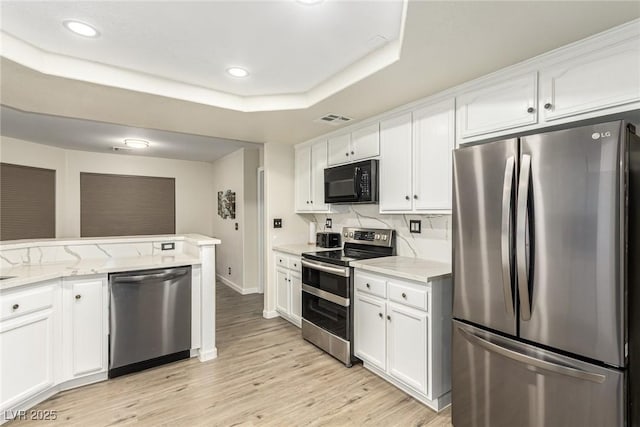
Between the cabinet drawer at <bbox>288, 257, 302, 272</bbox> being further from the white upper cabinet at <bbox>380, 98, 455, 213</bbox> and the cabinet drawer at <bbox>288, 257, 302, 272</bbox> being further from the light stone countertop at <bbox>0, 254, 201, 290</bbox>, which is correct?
the white upper cabinet at <bbox>380, 98, 455, 213</bbox>

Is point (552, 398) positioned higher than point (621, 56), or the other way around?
point (621, 56)

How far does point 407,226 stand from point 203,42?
2.27 meters

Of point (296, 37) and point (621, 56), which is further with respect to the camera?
point (296, 37)

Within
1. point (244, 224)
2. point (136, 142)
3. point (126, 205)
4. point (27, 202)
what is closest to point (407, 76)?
point (244, 224)

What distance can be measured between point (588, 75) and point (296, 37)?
1652 mm

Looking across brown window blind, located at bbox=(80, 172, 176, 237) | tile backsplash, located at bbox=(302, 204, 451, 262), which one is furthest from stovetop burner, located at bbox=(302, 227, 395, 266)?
brown window blind, located at bbox=(80, 172, 176, 237)

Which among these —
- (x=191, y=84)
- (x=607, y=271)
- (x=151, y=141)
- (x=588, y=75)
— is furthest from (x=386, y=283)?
(x=151, y=141)

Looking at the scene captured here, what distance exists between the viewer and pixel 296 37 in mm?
1988

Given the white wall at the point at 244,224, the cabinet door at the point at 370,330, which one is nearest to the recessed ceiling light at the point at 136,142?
the white wall at the point at 244,224

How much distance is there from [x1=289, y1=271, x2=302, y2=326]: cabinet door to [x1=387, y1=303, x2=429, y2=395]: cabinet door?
4.66ft

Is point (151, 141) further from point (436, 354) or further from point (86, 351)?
point (436, 354)

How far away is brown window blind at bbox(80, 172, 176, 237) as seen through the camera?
18.9 feet

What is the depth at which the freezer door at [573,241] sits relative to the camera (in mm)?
1380

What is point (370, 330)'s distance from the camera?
2.64 metres
